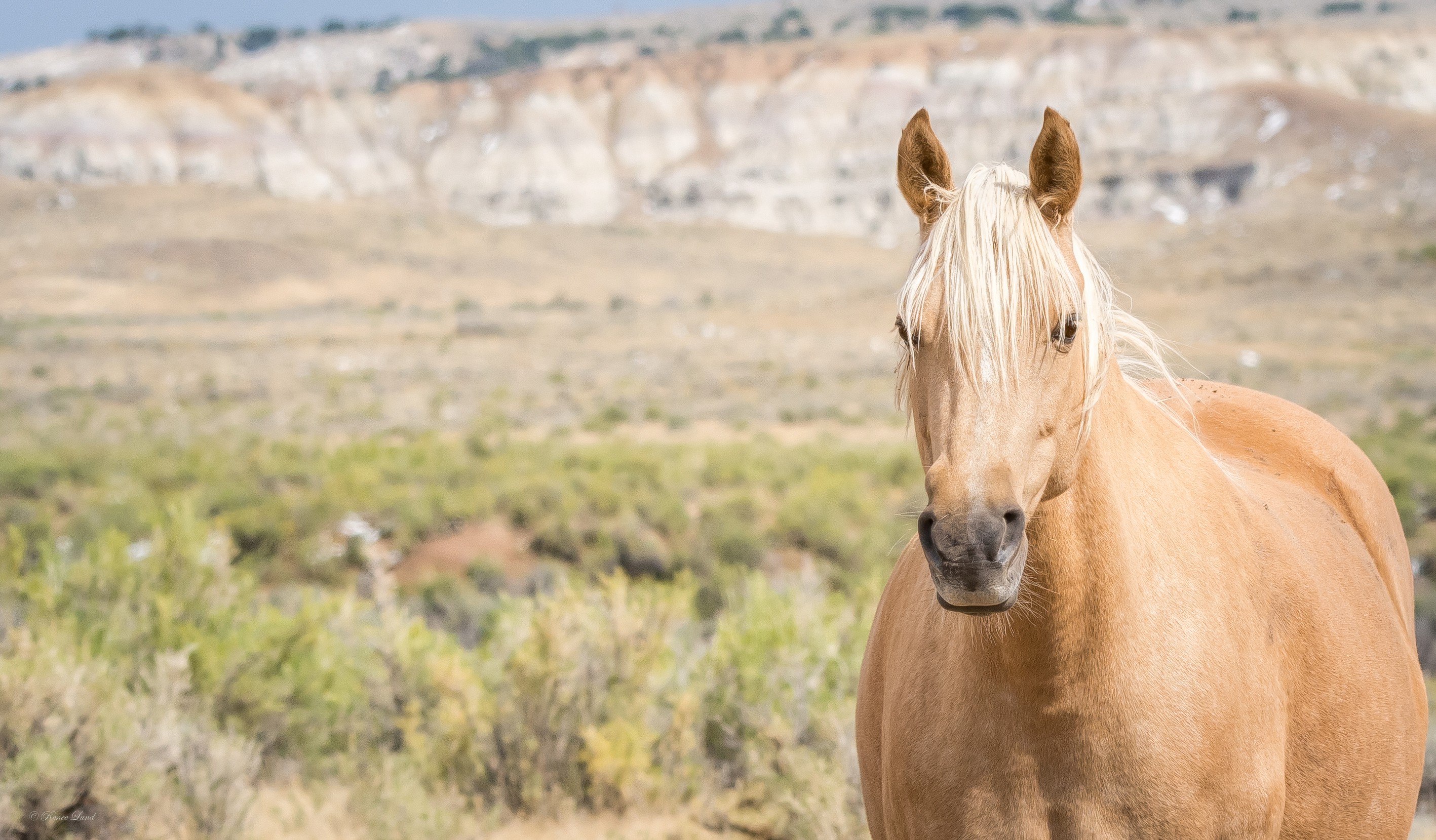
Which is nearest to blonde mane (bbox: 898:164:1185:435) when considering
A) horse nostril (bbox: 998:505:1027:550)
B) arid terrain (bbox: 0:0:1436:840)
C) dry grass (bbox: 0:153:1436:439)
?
horse nostril (bbox: 998:505:1027:550)

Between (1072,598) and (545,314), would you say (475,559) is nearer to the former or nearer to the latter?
(1072,598)

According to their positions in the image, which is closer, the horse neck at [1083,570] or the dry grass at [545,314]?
the horse neck at [1083,570]

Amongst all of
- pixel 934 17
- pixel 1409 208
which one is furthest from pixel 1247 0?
pixel 1409 208

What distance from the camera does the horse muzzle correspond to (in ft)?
6.14

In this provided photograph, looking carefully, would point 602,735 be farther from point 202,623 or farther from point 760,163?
point 760,163

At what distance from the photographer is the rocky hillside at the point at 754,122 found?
8450 cm

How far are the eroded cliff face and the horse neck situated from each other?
81.2m

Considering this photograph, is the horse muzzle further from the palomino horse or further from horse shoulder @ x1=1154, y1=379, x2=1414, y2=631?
horse shoulder @ x1=1154, y1=379, x2=1414, y2=631

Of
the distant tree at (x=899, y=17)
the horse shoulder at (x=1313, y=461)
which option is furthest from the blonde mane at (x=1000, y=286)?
the distant tree at (x=899, y=17)

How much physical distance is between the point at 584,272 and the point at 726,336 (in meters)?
27.7

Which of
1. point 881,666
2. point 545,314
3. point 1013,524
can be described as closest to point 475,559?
point 881,666

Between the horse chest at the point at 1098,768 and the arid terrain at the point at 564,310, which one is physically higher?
the horse chest at the point at 1098,768

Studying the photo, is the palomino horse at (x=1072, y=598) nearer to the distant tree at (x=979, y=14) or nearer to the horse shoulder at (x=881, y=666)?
the horse shoulder at (x=881, y=666)

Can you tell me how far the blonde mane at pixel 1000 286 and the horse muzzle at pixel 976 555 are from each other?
0.30m
